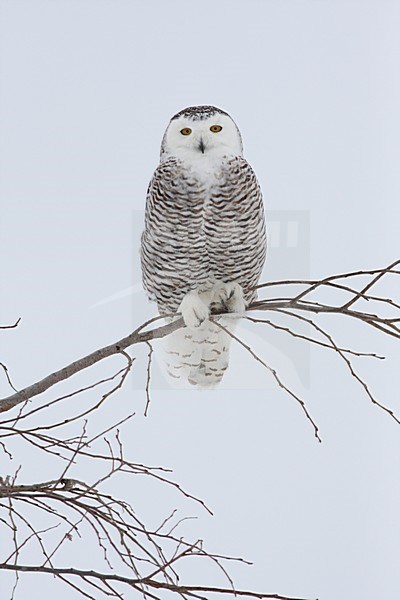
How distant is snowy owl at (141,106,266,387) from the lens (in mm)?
837

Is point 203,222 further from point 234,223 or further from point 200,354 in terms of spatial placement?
point 200,354

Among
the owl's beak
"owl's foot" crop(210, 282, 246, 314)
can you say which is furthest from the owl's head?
"owl's foot" crop(210, 282, 246, 314)

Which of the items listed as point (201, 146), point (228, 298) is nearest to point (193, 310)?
point (228, 298)

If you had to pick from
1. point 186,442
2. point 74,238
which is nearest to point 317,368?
point 186,442

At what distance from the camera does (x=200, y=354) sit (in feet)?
3.18

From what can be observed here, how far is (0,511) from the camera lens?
3.57ft

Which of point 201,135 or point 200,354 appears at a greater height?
point 201,135

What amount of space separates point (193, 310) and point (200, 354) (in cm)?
11

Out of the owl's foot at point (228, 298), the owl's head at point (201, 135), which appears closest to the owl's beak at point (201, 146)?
the owl's head at point (201, 135)

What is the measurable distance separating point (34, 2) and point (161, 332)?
0.75 meters

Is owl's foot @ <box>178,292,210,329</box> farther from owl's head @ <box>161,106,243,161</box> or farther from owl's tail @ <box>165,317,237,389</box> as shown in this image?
owl's head @ <box>161,106,243,161</box>

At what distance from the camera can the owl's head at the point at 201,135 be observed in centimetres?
85

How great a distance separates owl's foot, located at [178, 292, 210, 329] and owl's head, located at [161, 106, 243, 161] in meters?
0.16

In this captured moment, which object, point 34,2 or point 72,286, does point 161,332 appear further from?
point 34,2
